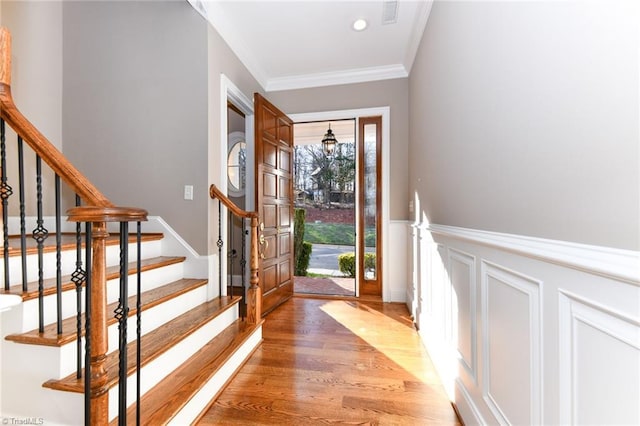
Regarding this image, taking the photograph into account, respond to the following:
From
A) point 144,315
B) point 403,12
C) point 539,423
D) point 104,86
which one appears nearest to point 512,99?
point 539,423

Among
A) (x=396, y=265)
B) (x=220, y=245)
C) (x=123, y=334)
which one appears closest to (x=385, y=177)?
(x=396, y=265)

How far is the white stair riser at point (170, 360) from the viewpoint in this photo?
4.54 feet

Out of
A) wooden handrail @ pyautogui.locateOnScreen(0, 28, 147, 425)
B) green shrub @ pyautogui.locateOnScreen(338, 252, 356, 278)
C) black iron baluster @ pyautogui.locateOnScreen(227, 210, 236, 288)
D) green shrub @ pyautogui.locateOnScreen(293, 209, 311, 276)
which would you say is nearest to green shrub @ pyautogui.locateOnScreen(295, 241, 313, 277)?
green shrub @ pyautogui.locateOnScreen(293, 209, 311, 276)

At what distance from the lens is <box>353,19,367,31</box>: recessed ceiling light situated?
2.62 m

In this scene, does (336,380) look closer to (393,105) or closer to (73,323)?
(73,323)

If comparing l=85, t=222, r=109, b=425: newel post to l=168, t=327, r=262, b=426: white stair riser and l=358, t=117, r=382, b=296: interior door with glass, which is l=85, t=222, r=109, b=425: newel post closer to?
l=168, t=327, r=262, b=426: white stair riser

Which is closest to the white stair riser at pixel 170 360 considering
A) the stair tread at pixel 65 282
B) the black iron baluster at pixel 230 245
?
the black iron baluster at pixel 230 245

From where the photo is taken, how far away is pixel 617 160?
2.15ft

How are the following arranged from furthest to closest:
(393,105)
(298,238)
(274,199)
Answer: (298,238) → (393,105) → (274,199)

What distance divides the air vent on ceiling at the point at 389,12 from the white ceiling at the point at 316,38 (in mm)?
27

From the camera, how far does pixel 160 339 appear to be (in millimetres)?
1681

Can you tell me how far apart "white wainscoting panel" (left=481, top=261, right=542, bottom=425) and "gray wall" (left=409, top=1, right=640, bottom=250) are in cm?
21

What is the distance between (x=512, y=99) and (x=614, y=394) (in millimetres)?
961

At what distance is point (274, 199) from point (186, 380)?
1983mm
